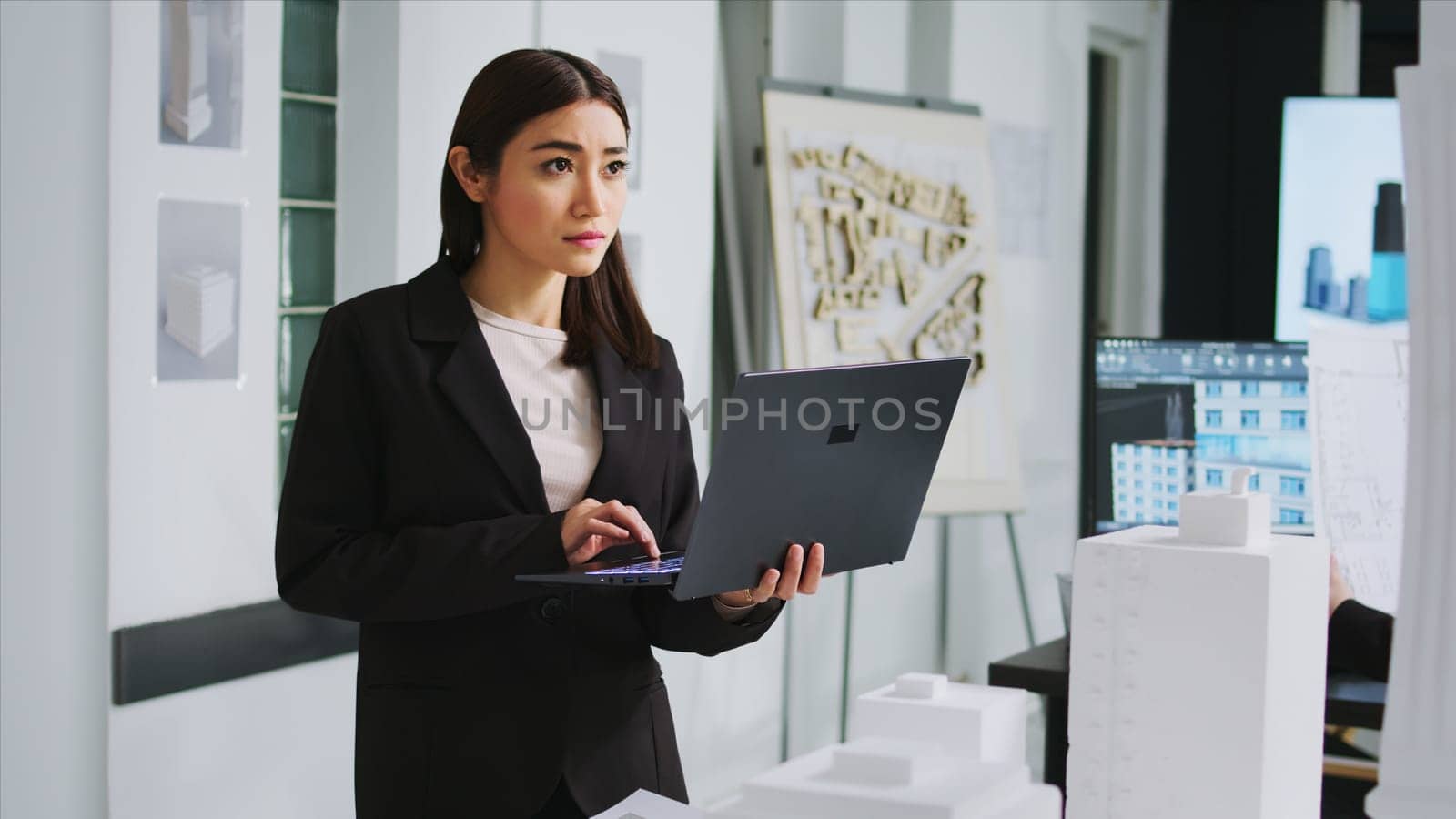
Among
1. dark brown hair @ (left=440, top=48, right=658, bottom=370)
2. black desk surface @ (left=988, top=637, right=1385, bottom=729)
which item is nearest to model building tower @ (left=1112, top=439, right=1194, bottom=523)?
black desk surface @ (left=988, top=637, right=1385, bottom=729)

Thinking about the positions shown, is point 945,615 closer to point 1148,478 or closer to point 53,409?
point 1148,478

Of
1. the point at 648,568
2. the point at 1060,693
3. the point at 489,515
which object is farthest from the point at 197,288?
the point at 1060,693

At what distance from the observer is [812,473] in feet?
4.06

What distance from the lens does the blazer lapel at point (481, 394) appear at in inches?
58.9

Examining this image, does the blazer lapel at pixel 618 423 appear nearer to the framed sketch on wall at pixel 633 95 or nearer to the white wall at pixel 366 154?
the white wall at pixel 366 154

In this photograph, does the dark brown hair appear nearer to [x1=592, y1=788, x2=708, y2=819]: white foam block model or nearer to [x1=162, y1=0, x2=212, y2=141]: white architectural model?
[x1=592, y1=788, x2=708, y2=819]: white foam block model

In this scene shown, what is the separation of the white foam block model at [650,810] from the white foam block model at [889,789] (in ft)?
0.49

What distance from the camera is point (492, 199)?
5.03 feet

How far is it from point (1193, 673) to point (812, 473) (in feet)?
1.14

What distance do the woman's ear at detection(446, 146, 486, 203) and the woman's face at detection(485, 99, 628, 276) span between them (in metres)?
0.03

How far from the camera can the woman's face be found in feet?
4.92

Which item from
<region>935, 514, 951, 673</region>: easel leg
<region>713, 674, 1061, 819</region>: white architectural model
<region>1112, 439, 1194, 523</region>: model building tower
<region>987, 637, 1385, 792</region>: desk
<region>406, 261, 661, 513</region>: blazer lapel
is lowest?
<region>935, 514, 951, 673</region>: easel leg

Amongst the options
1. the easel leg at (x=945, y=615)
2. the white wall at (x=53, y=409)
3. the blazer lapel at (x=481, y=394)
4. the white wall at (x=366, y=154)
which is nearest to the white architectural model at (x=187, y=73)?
the white wall at (x=53, y=409)

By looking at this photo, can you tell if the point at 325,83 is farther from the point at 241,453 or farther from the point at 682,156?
the point at 682,156
